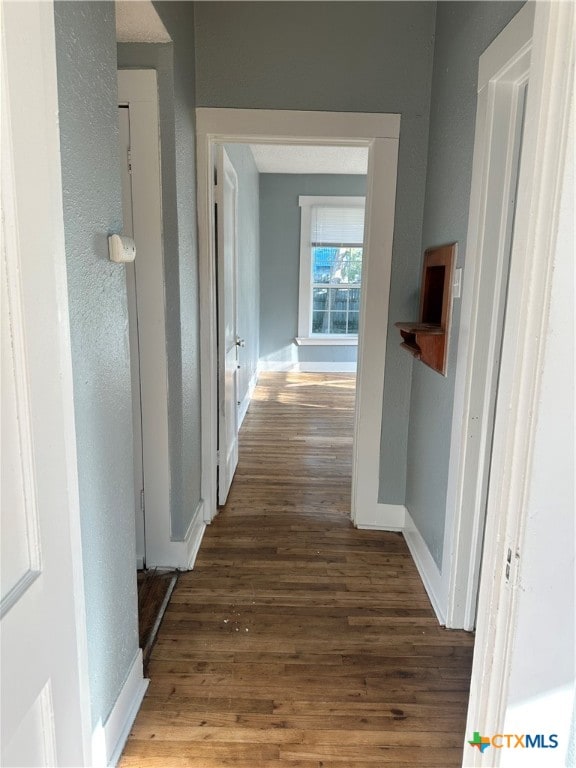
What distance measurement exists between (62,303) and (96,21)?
0.75m

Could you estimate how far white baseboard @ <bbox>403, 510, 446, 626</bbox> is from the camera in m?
2.06

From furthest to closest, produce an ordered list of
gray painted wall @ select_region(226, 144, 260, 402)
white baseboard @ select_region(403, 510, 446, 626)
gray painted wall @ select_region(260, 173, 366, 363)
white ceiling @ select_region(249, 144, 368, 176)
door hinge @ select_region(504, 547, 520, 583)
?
1. gray painted wall @ select_region(260, 173, 366, 363)
2. white ceiling @ select_region(249, 144, 368, 176)
3. gray painted wall @ select_region(226, 144, 260, 402)
4. white baseboard @ select_region(403, 510, 446, 626)
5. door hinge @ select_region(504, 547, 520, 583)

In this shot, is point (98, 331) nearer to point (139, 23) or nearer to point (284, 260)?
point (139, 23)

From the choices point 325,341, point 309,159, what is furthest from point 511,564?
point 325,341

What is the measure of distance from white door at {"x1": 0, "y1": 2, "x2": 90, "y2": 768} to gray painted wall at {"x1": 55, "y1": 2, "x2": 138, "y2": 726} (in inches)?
11.9

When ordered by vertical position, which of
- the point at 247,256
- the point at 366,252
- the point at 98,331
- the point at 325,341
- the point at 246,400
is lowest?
the point at 246,400

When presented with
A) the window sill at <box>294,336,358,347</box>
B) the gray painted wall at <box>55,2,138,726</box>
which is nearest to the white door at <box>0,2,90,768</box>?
the gray painted wall at <box>55,2,138,726</box>

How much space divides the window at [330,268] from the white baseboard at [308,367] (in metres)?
0.35

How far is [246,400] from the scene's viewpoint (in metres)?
5.24

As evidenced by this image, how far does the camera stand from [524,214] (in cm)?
81

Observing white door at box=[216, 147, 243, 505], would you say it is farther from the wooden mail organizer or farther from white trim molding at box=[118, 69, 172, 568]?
the wooden mail organizer

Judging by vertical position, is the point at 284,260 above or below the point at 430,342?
above

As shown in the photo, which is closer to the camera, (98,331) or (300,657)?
(98,331)

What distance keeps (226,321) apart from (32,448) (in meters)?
2.44
